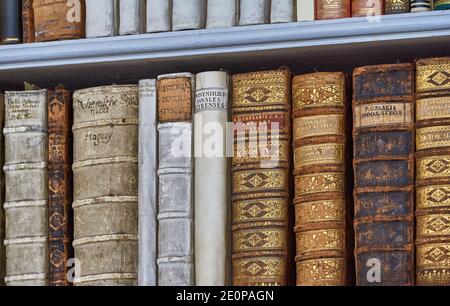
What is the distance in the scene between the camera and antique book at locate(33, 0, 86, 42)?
7.29ft

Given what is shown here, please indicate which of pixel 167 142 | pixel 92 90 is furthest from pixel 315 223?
pixel 92 90

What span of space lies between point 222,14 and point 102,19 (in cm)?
17

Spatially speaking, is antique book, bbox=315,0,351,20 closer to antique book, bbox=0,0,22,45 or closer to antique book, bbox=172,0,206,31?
Result: antique book, bbox=172,0,206,31

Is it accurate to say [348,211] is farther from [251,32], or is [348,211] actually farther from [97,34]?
[97,34]

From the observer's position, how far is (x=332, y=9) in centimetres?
211

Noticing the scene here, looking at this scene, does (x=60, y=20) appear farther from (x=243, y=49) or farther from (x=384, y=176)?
(x=384, y=176)

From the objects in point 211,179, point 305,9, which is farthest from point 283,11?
point 211,179

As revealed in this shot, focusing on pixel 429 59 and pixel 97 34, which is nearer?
pixel 429 59

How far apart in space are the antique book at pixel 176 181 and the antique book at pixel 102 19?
0.11 m

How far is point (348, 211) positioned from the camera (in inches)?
82.7

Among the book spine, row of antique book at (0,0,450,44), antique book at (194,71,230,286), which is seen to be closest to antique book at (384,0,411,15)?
row of antique book at (0,0,450,44)

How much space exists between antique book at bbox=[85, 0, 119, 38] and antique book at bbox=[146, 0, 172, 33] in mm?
55

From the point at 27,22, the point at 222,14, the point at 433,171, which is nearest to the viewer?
the point at 433,171

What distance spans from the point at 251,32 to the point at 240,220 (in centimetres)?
24
